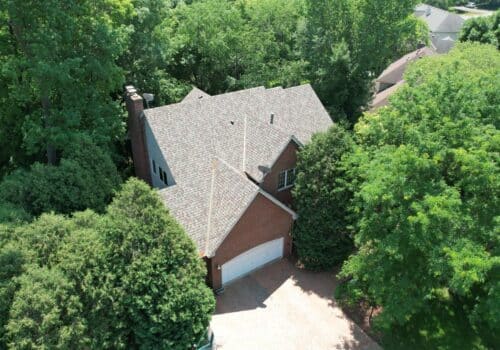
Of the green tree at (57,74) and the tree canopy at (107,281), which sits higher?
the green tree at (57,74)

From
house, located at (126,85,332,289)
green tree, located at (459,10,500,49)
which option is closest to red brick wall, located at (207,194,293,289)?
house, located at (126,85,332,289)

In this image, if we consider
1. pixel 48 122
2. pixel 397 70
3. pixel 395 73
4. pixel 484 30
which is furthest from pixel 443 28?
pixel 48 122

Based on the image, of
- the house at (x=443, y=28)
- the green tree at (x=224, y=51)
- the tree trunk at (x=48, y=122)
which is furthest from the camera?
the house at (x=443, y=28)

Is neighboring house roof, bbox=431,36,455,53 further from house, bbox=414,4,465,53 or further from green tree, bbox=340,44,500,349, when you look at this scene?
green tree, bbox=340,44,500,349

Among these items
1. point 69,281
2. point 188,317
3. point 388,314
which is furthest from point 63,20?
point 388,314

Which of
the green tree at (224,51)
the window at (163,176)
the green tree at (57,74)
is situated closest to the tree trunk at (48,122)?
the green tree at (57,74)

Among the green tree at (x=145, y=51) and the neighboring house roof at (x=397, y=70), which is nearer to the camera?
the green tree at (x=145, y=51)

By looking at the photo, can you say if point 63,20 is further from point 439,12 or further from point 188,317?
point 439,12

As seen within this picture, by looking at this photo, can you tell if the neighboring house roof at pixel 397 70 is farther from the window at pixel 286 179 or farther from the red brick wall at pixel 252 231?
the red brick wall at pixel 252 231
